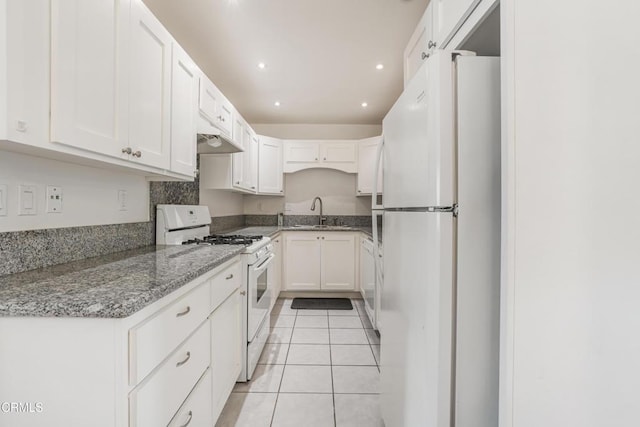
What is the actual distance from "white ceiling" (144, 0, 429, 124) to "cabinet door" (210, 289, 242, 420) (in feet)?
6.19

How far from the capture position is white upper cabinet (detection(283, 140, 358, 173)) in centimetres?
426

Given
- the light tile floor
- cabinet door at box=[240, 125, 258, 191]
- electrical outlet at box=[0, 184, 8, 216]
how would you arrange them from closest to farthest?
electrical outlet at box=[0, 184, 8, 216], the light tile floor, cabinet door at box=[240, 125, 258, 191]

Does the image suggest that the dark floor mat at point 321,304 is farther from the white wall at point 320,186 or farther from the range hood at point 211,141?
the range hood at point 211,141

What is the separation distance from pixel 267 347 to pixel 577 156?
8.15ft

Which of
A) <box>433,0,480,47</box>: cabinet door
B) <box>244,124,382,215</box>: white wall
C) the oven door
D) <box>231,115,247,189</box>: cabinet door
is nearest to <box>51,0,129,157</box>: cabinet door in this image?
the oven door

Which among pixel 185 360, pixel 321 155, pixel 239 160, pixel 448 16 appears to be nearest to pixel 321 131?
pixel 321 155

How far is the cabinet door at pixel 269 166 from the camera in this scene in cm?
405

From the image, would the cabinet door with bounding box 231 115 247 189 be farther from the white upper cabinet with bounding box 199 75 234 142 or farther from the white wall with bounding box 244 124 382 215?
the white wall with bounding box 244 124 382 215

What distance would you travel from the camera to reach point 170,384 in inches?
40.3

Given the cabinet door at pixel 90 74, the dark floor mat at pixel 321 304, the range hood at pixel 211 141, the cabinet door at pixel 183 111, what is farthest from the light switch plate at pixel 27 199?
the dark floor mat at pixel 321 304

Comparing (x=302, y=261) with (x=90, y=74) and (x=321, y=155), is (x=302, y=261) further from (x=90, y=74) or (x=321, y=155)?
(x=90, y=74)

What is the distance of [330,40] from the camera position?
7.81 feet

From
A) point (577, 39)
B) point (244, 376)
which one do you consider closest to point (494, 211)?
point (577, 39)

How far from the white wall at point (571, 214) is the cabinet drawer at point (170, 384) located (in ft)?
3.21
